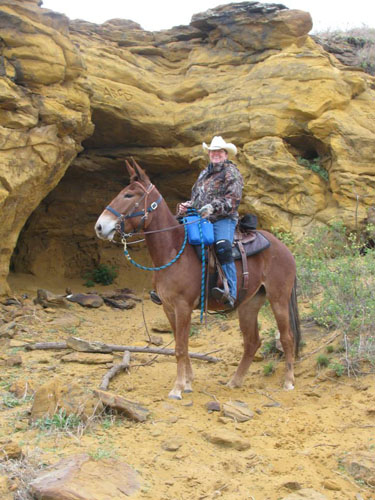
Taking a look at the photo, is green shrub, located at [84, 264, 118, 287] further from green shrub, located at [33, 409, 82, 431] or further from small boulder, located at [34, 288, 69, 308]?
green shrub, located at [33, 409, 82, 431]

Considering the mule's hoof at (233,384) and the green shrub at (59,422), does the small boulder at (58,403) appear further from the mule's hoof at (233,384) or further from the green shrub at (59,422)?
the mule's hoof at (233,384)

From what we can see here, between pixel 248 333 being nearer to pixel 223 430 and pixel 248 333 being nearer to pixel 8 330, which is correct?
pixel 223 430

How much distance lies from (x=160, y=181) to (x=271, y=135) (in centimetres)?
401

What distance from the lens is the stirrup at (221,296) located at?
548cm

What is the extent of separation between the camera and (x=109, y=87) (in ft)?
37.3

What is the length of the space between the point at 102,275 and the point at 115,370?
8594mm

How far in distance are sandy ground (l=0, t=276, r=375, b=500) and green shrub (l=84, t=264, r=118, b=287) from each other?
279 inches

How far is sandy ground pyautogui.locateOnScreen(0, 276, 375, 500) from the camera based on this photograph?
351 cm

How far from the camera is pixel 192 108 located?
39.7 feet

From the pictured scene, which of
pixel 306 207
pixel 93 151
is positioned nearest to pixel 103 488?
pixel 306 207

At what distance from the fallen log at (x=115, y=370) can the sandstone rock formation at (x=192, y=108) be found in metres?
4.07

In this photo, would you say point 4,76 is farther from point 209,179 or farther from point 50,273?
point 50,273

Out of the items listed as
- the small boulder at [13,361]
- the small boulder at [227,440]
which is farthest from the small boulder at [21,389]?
the small boulder at [227,440]

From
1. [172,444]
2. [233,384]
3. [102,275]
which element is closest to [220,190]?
[233,384]
